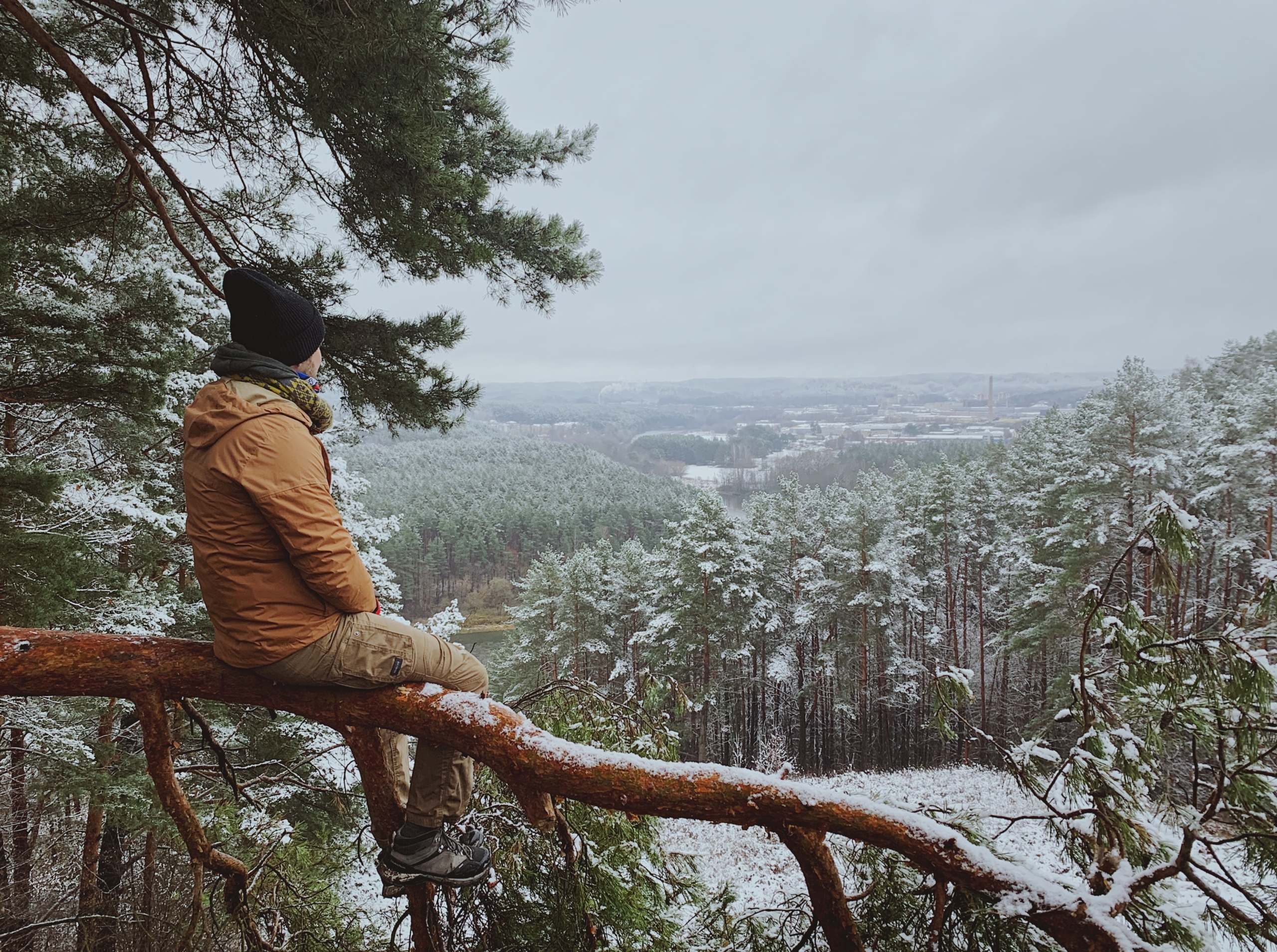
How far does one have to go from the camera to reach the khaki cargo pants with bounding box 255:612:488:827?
6.01 ft

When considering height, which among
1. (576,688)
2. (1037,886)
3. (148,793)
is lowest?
(148,793)

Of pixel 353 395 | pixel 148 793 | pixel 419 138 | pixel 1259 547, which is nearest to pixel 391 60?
pixel 419 138

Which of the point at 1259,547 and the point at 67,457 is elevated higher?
the point at 67,457

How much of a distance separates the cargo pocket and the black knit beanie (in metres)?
0.99

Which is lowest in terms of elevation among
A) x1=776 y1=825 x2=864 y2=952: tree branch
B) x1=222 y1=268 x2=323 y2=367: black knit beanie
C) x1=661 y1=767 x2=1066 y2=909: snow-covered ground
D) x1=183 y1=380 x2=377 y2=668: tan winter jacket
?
x1=661 y1=767 x2=1066 y2=909: snow-covered ground

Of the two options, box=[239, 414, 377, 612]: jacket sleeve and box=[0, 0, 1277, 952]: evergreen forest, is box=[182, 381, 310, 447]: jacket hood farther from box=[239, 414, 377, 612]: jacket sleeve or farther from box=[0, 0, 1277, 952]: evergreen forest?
box=[0, 0, 1277, 952]: evergreen forest

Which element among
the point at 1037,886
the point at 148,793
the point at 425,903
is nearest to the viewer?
the point at 1037,886

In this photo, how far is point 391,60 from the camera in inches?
113

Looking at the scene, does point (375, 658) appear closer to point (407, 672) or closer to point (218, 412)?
point (407, 672)

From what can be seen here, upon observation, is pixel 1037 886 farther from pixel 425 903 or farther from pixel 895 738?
pixel 895 738

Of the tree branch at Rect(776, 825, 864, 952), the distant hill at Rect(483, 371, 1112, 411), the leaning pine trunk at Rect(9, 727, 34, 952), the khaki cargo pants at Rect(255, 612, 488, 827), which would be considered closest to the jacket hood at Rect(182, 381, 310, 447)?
the khaki cargo pants at Rect(255, 612, 488, 827)

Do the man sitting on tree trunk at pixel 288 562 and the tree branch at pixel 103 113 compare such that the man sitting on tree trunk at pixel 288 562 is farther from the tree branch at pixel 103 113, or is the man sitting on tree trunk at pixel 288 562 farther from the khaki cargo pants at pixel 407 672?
the tree branch at pixel 103 113

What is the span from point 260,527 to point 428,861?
1.18 meters

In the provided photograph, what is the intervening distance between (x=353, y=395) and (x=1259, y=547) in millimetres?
18697
